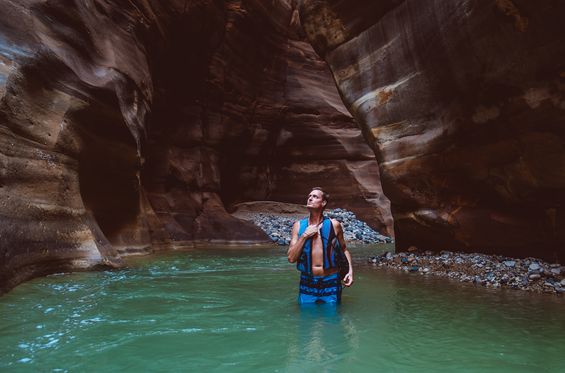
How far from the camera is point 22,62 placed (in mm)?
7059

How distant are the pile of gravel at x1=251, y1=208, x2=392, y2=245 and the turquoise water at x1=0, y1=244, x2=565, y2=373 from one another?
1158 centimetres

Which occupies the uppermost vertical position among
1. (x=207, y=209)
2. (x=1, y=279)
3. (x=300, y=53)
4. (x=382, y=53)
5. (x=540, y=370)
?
(x=300, y=53)

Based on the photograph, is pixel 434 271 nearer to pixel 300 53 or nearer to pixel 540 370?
pixel 540 370

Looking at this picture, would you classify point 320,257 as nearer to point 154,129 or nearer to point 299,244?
point 299,244

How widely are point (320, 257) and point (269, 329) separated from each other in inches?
42.4

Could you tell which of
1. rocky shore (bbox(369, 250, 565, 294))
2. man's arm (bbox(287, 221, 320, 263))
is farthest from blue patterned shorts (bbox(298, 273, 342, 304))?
rocky shore (bbox(369, 250, 565, 294))

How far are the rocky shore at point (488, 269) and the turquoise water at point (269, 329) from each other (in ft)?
1.60

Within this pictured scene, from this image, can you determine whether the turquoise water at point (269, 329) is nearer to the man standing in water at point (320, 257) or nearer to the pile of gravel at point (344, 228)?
the man standing in water at point (320, 257)

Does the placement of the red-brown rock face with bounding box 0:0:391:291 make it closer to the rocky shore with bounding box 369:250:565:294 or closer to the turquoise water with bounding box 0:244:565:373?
the turquoise water with bounding box 0:244:565:373

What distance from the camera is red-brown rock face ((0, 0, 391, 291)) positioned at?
23.2 ft

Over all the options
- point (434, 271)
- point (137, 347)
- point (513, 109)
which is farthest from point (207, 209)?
point (137, 347)

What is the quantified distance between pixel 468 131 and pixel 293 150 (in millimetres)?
15655

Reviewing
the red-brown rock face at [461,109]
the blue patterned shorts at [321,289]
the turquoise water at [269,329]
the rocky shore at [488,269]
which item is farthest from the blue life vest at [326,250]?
the red-brown rock face at [461,109]

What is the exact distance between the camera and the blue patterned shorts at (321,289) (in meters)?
4.73
